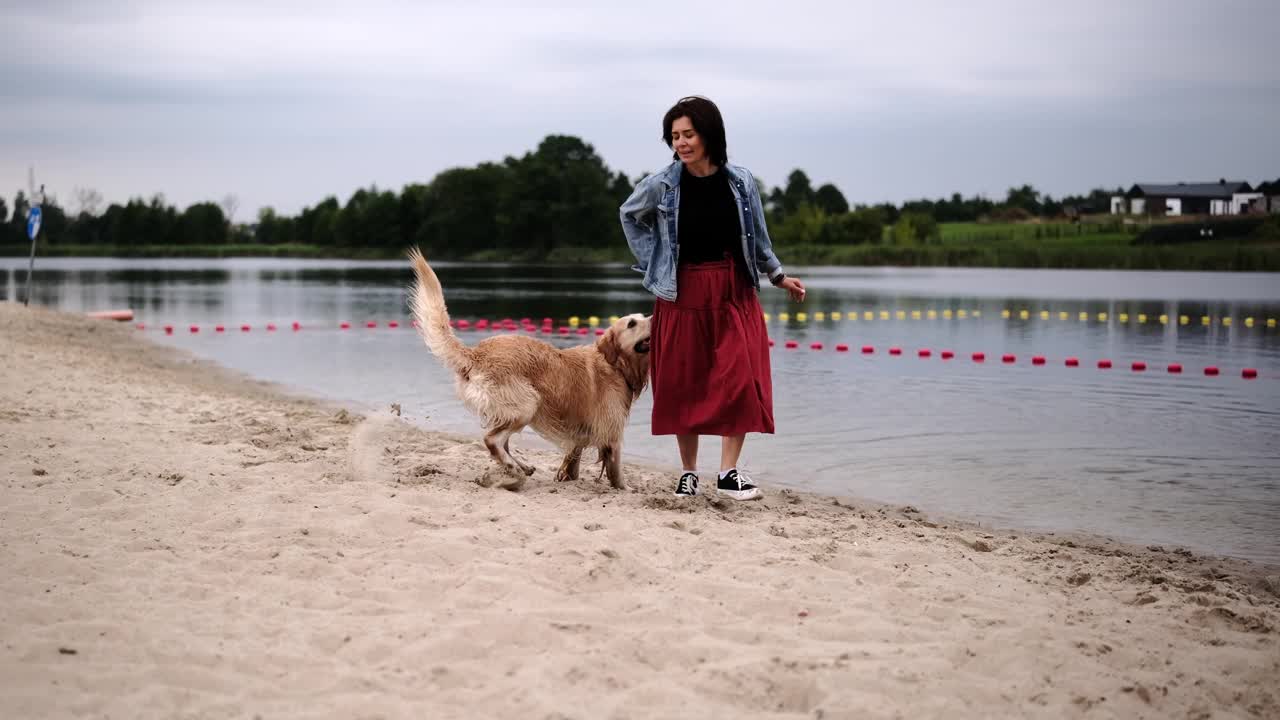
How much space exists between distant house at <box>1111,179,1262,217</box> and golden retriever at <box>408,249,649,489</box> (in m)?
92.0

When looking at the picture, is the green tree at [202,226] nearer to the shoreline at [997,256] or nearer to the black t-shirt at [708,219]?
the shoreline at [997,256]

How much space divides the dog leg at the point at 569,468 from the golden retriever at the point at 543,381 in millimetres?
16

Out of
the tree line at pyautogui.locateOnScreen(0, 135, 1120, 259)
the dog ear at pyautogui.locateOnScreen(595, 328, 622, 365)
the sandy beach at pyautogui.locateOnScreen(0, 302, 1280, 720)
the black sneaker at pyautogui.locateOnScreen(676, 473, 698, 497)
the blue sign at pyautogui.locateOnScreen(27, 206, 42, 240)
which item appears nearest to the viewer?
the sandy beach at pyautogui.locateOnScreen(0, 302, 1280, 720)

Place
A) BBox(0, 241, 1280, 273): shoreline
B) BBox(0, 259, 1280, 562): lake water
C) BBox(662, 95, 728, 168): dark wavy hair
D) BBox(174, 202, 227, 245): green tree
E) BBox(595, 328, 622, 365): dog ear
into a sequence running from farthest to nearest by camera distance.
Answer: BBox(174, 202, 227, 245): green tree → BBox(0, 241, 1280, 273): shoreline → BBox(0, 259, 1280, 562): lake water → BBox(595, 328, 622, 365): dog ear → BBox(662, 95, 728, 168): dark wavy hair

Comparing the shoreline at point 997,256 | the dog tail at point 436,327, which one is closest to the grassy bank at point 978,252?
the shoreline at point 997,256

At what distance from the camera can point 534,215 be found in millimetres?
107500

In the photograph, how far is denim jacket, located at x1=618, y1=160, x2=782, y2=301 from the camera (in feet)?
→ 20.3

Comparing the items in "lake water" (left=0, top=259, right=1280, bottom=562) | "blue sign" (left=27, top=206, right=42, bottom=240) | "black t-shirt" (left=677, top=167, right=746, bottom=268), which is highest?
"blue sign" (left=27, top=206, right=42, bottom=240)

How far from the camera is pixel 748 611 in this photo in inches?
164

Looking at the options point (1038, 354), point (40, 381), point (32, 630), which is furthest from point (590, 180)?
point (32, 630)

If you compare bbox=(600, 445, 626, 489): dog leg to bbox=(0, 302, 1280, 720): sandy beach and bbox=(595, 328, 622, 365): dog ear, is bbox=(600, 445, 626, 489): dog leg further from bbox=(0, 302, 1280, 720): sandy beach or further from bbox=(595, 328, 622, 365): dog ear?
bbox=(595, 328, 622, 365): dog ear

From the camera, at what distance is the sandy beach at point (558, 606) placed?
3.41 metres

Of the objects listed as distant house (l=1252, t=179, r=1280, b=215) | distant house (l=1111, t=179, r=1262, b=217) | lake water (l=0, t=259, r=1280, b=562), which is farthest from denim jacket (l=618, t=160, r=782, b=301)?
distant house (l=1111, t=179, r=1262, b=217)

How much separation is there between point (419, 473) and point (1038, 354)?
45.6 ft
